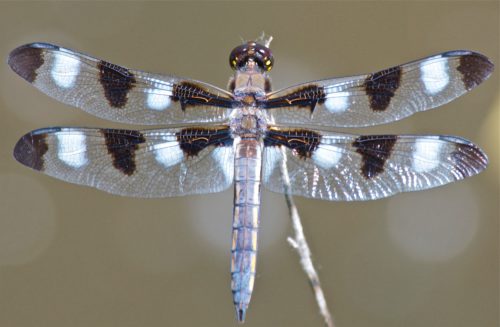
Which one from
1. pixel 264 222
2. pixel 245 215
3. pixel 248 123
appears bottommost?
pixel 245 215

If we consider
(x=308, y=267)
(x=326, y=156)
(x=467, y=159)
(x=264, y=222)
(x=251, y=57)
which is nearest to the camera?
(x=308, y=267)

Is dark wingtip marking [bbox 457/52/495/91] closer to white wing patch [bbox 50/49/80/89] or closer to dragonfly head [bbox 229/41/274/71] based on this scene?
dragonfly head [bbox 229/41/274/71]

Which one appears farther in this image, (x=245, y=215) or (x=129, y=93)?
(x=129, y=93)

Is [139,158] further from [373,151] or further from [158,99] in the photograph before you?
[373,151]

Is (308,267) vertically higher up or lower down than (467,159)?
lower down

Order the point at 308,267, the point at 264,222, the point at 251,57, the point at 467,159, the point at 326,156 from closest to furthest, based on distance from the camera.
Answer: the point at 308,267 → the point at 467,159 → the point at 326,156 → the point at 251,57 → the point at 264,222

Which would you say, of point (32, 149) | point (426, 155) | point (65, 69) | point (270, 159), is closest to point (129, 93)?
point (65, 69)

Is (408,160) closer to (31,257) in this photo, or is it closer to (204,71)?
(204,71)
